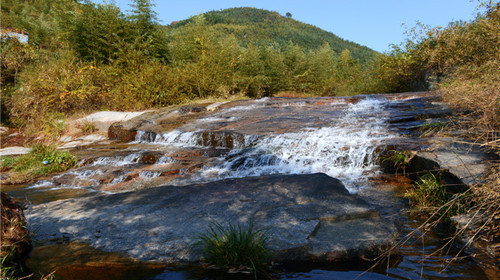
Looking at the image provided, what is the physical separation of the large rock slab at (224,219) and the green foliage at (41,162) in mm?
3158

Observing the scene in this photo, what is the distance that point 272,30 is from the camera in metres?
77.9

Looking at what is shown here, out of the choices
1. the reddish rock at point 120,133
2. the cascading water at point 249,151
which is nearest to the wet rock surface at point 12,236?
the cascading water at point 249,151

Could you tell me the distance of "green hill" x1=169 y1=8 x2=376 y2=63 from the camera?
69.2m

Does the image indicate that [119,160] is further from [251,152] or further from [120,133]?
[120,133]

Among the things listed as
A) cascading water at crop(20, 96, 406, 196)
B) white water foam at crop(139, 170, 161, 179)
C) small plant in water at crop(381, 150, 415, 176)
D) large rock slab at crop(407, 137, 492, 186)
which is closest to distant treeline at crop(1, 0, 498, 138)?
cascading water at crop(20, 96, 406, 196)

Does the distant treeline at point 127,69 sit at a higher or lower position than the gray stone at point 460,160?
higher

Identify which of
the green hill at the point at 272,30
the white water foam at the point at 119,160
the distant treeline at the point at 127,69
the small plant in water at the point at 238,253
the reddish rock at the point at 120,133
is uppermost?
the green hill at the point at 272,30

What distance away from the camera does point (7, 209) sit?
2.45 metres

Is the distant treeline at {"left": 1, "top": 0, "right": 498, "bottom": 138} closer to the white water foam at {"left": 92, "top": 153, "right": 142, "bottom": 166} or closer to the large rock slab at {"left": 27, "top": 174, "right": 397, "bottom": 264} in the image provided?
the white water foam at {"left": 92, "top": 153, "right": 142, "bottom": 166}

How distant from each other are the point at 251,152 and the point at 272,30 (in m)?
77.2

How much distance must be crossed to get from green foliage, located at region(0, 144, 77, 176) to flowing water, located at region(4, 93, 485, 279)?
0.33 m

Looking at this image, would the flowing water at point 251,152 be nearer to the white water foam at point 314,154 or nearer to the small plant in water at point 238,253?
the white water foam at point 314,154

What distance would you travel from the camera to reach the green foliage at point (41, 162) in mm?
6430

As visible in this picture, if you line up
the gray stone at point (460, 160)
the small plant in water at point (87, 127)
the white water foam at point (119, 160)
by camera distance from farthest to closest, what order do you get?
the small plant in water at point (87, 127), the white water foam at point (119, 160), the gray stone at point (460, 160)
